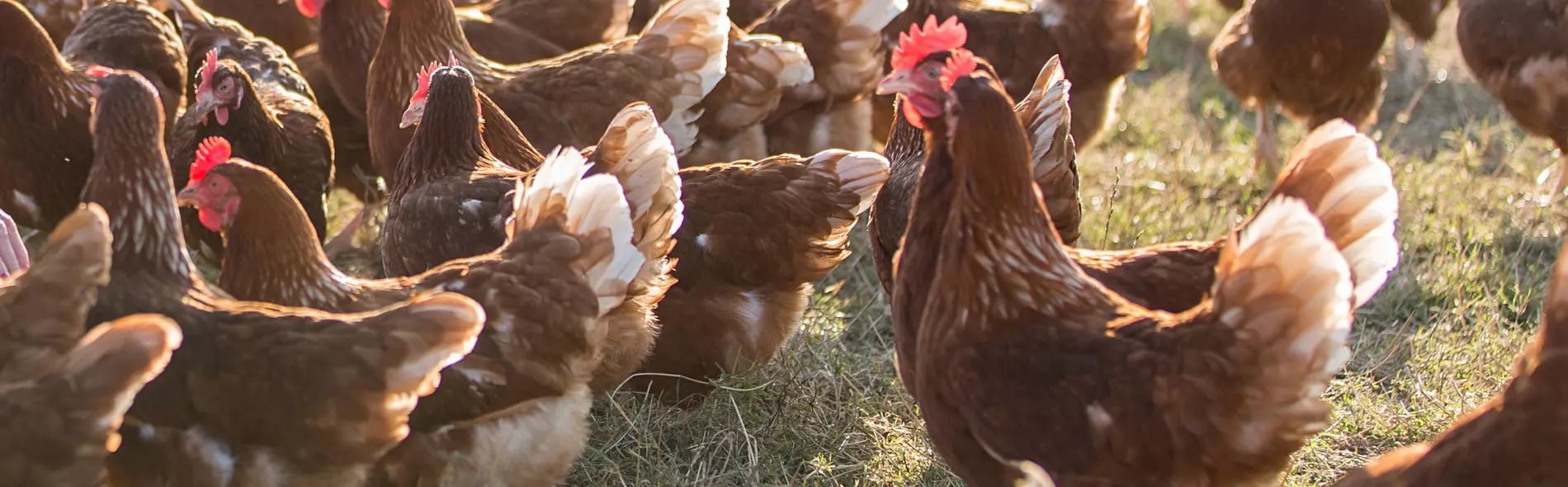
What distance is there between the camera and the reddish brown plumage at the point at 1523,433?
7.07ft

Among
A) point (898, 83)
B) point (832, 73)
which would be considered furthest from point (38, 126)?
point (898, 83)

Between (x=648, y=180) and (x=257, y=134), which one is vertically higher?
(x=648, y=180)

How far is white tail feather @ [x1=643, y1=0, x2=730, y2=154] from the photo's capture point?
4.44 metres

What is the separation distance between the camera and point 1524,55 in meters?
4.75

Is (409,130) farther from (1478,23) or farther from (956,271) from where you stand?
(1478,23)

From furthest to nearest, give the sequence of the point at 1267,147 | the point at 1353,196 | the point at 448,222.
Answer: the point at 1267,147 → the point at 448,222 → the point at 1353,196

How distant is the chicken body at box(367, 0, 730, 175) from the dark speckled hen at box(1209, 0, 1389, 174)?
6.99ft

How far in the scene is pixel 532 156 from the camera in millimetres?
4043

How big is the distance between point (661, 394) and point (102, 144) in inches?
62.6

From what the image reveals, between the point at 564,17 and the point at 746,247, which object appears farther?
the point at 564,17

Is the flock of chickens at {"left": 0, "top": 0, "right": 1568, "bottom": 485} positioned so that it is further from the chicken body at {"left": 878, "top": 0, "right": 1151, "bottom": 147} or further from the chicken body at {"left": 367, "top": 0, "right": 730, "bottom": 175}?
the chicken body at {"left": 878, "top": 0, "right": 1151, "bottom": 147}

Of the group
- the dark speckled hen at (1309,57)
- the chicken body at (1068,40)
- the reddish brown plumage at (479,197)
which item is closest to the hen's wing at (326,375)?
the reddish brown plumage at (479,197)

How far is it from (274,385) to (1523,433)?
212 cm

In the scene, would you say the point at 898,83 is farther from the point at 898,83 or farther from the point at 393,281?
the point at 393,281
